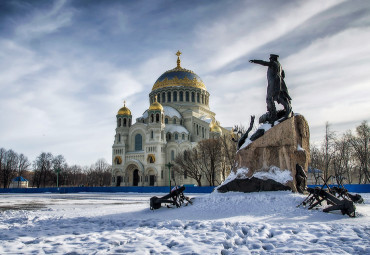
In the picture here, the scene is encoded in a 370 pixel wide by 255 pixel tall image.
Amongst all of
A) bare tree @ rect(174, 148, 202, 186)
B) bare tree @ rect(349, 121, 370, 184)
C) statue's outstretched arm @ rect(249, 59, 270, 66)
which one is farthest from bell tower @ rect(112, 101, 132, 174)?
statue's outstretched arm @ rect(249, 59, 270, 66)

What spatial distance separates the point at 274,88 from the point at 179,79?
4694 cm

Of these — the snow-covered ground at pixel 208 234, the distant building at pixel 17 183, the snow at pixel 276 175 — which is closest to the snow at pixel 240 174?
the snow at pixel 276 175

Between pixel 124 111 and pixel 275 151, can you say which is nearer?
pixel 275 151

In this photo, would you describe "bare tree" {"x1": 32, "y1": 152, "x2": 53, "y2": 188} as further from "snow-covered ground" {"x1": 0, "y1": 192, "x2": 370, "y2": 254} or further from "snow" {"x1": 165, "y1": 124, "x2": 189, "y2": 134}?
"snow-covered ground" {"x1": 0, "y1": 192, "x2": 370, "y2": 254}

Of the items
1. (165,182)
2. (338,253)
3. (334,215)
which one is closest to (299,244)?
(338,253)

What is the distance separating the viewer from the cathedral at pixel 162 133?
4734 cm

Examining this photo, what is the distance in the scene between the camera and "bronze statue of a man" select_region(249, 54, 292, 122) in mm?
12344

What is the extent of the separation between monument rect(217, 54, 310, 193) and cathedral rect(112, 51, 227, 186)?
3112cm

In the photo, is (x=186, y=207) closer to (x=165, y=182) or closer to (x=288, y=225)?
(x=288, y=225)

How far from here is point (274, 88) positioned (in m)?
12.4

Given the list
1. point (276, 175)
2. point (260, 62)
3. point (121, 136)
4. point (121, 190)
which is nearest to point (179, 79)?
point (121, 136)

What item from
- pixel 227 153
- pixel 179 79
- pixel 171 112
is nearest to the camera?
pixel 227 153

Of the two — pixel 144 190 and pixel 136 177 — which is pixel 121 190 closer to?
pixel 144 190

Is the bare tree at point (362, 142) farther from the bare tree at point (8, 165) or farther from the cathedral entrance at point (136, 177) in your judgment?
the bare tree at point (8, 165)
